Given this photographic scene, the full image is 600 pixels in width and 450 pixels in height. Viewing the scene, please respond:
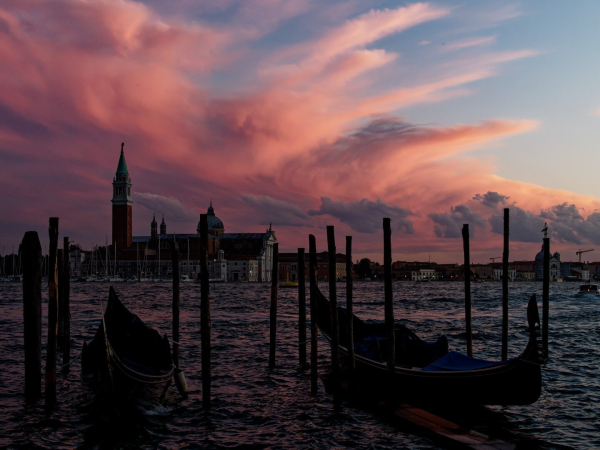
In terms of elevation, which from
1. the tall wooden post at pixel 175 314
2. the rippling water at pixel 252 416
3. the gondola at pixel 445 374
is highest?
the tall wooden post at pixel 175 314

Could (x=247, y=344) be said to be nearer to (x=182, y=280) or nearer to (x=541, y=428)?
(x=541, y=428)

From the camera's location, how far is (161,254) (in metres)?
109

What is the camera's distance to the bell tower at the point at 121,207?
347 ft

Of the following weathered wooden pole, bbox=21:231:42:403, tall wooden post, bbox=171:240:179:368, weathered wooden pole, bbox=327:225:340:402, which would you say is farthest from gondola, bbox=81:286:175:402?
weathered wooden pole, bbox=327:225:340:402

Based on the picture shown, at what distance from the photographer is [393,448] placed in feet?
24.7

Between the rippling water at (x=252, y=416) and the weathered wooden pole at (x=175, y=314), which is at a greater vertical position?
the weathered wooden pole at (x=175, y=314)

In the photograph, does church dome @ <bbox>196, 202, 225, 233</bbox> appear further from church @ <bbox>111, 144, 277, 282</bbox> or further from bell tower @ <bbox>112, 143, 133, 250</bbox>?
bell tower @ <bbox>112, 143, 133, 250</bbox>

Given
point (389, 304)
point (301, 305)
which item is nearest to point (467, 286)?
point (389, 304)

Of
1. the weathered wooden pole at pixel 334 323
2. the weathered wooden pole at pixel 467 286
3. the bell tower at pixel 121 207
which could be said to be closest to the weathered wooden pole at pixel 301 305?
the weathered wooden pole at pixel 334 323

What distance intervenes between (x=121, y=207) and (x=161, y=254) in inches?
448

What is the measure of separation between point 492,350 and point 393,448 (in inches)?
396

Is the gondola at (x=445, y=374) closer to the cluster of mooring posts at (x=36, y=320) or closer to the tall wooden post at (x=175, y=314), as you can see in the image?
the tall wooden post at (x=175, y=314)

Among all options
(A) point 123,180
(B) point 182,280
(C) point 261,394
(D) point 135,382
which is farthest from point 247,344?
(A) point 123,180

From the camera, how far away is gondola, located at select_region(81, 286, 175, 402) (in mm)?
8781
